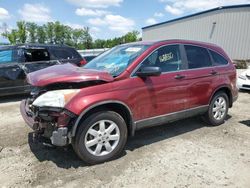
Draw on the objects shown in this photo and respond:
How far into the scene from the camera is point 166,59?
471cm

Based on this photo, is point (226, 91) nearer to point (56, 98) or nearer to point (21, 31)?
point (56, 98)

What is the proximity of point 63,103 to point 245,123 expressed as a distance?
4269mm

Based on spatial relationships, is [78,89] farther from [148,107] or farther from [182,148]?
[182,148]

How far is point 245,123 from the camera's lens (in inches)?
234

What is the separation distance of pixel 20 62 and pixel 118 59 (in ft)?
15.7

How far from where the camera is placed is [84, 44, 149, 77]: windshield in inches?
169

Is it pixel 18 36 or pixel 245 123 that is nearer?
pixel 245 123

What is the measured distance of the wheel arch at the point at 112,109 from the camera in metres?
3.61

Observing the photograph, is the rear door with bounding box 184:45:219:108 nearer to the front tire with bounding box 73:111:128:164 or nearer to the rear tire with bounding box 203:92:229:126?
the rear tire with bounding box 203:92:229:126

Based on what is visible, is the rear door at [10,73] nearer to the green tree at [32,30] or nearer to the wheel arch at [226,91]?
the wheel arch at [226,91]

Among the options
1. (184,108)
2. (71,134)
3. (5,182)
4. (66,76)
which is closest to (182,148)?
(184,108)

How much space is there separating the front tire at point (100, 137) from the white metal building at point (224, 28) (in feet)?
65.4

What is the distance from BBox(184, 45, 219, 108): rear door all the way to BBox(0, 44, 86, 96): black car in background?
4.26 m

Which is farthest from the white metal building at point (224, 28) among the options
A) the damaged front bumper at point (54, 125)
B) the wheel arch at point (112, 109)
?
the damaged front bumper at point (54, 125)
